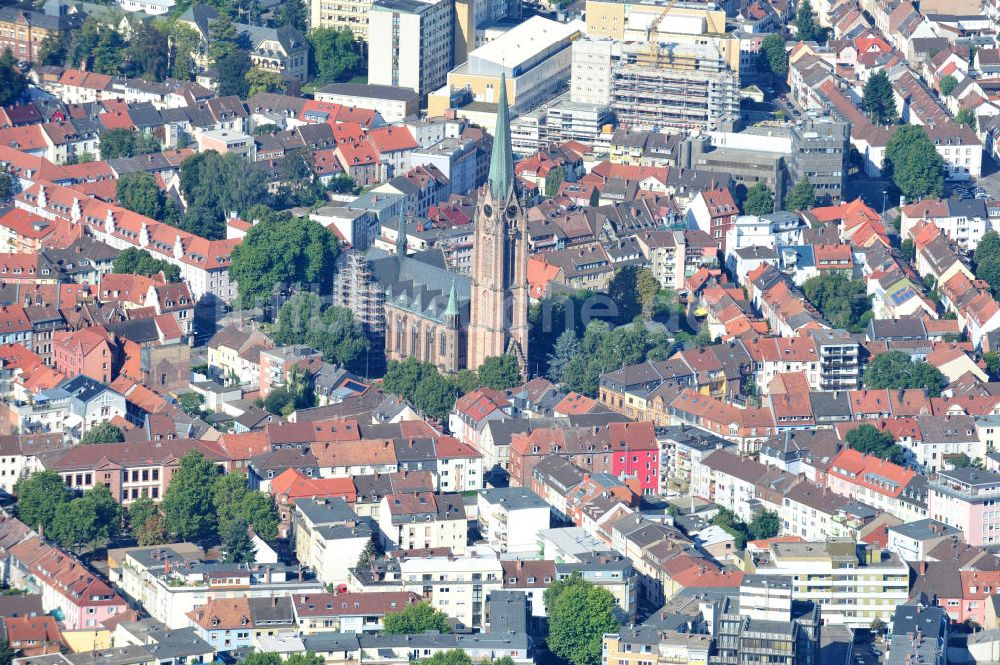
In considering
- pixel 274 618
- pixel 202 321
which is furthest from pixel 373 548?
pixel 202 321

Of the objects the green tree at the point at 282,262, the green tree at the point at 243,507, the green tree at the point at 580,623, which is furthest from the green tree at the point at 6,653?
the green tree at the point at 282,262

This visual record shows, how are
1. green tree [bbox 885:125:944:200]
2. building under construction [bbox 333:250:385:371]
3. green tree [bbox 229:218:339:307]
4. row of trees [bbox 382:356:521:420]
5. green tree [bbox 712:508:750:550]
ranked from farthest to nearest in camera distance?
green tree [bbox 885:125:944:200], green tree [bbox 229:218:339:307], building under construction [bbox 333:250:385:371], row of trees [bbox 382:356:521:420], green tree [bbox 712:508:750:550]

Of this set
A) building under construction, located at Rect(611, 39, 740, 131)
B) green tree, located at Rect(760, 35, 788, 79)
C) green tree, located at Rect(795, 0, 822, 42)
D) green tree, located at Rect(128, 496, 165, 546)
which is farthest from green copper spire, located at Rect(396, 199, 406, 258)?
green tree, located at Rect(795, 0, 822, 42)

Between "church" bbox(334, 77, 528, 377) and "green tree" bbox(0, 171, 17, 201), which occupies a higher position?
"church" bbox(334, 77, 528, 377)

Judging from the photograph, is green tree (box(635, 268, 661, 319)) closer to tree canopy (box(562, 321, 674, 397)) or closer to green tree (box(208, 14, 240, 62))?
tree canopy (box(562, 321, 674, 397))

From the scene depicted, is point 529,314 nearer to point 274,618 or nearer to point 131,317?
point 131,317

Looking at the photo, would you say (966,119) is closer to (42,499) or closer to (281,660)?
(42,499)
